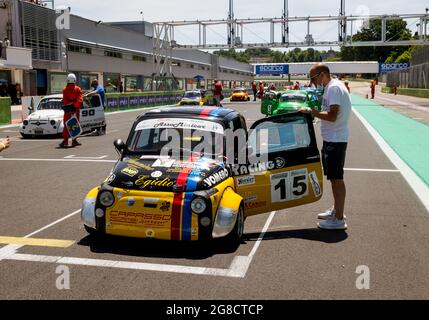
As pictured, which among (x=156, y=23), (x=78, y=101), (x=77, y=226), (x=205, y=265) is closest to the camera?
(x=205, y=265)

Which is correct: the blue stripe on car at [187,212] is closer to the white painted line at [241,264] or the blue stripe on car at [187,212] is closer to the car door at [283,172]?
the white painted line at [241,264]

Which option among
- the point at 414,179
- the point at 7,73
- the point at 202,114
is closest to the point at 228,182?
the point at 202,114

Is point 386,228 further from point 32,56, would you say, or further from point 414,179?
point 32,56

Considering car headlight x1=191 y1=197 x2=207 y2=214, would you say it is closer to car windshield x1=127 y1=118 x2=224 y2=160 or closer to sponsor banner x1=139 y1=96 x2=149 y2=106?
car windshield x1=127 y1=118 x2=224 y2=160

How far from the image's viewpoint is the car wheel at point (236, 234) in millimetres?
5383

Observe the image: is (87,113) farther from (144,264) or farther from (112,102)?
(112,102)

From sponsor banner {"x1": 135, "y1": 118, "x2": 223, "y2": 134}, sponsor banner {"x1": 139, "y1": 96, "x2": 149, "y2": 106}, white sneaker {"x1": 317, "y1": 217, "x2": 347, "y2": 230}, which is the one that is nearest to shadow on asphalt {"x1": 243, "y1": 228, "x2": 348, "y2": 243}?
white sneaker {"x1": 317, "y1": 217, "x2": 347, "y2": 230}

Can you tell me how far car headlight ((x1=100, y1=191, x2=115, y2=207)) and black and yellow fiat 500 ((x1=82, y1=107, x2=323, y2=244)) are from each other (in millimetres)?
11

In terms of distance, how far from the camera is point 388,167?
11.4 meters

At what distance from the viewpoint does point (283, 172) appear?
594cm

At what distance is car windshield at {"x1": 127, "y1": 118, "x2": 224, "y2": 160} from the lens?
20.1 feet

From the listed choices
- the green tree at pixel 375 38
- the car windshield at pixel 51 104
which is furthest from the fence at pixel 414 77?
the green tree at pixel 375 38

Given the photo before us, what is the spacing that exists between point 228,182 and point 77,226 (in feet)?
7.06
